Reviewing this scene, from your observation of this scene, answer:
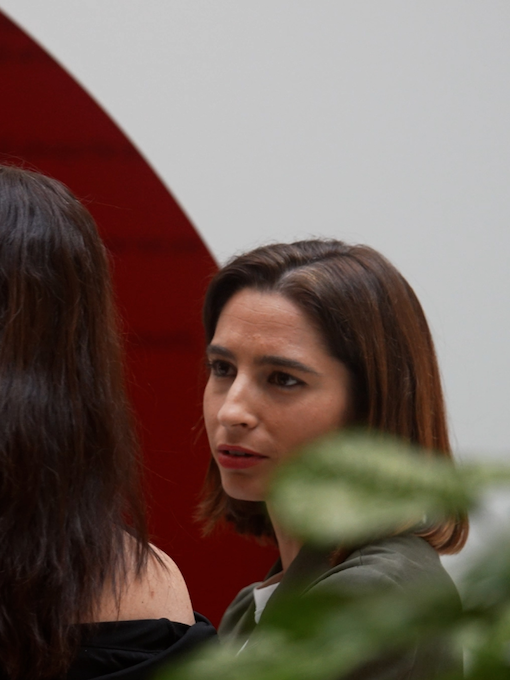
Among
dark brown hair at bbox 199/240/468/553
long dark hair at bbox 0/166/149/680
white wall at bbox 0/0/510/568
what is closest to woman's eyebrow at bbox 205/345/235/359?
dark brown hair at bbox 199/240/468/553

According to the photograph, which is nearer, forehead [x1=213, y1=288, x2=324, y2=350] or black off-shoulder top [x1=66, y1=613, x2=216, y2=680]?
black off-shoulder top [x1=66, y1=613, x2=216, y2=680]

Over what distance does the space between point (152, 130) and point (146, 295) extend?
32cm

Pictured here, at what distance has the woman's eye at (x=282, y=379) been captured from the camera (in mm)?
1255

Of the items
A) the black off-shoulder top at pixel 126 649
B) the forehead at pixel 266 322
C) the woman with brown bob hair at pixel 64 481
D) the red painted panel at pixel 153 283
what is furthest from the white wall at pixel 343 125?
the black off-shoulder top at pixel 126 649

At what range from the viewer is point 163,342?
71.4 inches

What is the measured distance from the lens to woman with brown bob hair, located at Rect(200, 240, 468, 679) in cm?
123

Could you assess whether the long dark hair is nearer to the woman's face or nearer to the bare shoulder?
the bare shoulder

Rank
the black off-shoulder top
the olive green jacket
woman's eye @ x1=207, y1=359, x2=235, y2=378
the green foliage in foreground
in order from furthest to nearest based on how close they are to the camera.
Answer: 1. woman's eye @ x1=207, y1=359, x2=235, y2=378
2. the olive green jacket
3. the black off-shoulder top
4. the green foliage in foreground

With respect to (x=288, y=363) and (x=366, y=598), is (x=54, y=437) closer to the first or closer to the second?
(x=288, y=363)

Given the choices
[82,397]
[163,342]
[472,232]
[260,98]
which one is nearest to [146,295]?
[163,342]

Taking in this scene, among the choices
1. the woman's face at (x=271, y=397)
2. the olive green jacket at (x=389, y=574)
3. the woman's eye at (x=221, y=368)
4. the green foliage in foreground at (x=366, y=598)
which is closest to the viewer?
the green foliage in foreground at (x=366, y=598)

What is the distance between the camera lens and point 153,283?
182 cm

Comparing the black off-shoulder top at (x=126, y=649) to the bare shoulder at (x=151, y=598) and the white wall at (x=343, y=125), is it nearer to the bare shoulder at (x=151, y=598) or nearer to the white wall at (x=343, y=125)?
the bare shoulder at (x=151, y=598)

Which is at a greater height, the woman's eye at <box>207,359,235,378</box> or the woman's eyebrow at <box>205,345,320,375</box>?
the woman's eyebrow at <box>205,345,320,375</box>
